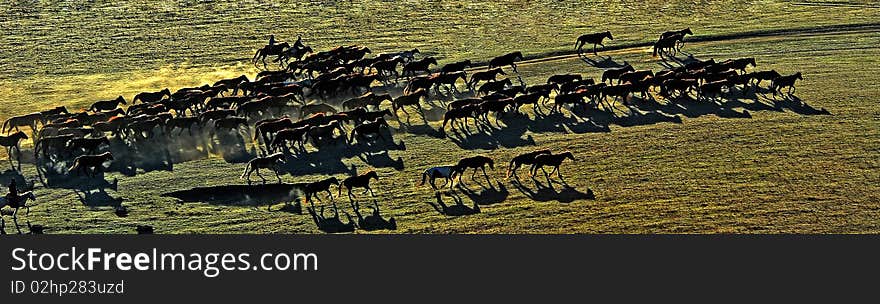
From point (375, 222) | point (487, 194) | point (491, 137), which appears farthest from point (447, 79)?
point (375, 222)

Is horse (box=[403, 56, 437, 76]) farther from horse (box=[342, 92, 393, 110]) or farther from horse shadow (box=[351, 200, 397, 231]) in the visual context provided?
horse shadow (box=[351, 200, 397, 231])

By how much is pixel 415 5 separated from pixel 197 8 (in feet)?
44.6

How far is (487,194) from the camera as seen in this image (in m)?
29.1

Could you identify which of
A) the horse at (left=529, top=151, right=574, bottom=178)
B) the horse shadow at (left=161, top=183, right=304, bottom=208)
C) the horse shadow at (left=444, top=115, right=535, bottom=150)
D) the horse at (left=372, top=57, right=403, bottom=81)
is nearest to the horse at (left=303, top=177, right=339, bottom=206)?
the horse shadow at (left=161, top=183, right=304, bottom=208)

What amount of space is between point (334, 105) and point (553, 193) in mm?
12847

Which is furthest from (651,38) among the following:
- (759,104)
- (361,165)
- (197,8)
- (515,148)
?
(197,8)

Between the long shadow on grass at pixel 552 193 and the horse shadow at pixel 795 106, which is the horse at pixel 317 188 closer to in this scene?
the long shadow on grass at pixel 552 193

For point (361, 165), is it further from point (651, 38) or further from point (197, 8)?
point (197, 8)

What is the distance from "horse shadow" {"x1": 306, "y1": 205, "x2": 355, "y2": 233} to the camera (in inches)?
1062

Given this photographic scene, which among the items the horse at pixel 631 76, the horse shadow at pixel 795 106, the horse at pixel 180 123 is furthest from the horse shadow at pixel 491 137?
the horse shadow at pixel 795 106

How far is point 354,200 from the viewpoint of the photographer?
2898 centimetres

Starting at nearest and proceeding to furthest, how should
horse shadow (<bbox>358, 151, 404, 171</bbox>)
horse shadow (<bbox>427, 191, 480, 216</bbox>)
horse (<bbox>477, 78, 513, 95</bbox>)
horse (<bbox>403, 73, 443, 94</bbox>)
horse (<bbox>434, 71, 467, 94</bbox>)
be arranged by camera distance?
horse shadow (<bbox>427, 191, 480, 216</bbox>) < horse shadow (<bbox>358, 151, 404, 171</bbox>) < horse (<bbox>477, 78, 513, 95</bbox>) < horse (<bbox>403, 73, 443, 94</bbox>) < horse (<bbox>434, 71, 467, 94</bbox>)

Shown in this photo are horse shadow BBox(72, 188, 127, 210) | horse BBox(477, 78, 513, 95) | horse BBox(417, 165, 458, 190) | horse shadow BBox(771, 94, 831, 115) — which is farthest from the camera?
horse BBox(477, 78, 513, 95)

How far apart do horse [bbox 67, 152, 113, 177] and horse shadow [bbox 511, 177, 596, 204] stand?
12632 mm
